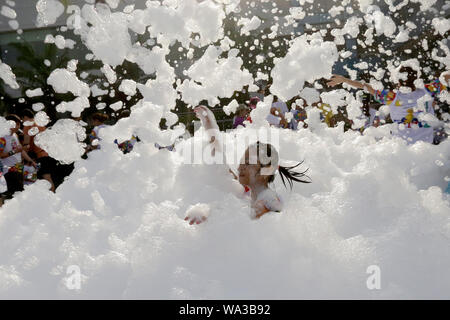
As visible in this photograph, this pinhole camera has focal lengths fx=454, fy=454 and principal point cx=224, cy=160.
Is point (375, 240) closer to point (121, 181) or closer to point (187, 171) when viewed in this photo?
point (187, 171)

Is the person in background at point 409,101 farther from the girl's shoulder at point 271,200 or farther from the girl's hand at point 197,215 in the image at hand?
the girl's hand at point 197,215

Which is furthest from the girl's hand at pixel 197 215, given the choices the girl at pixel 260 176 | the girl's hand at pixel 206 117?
the girl's hand at pixel 206 117

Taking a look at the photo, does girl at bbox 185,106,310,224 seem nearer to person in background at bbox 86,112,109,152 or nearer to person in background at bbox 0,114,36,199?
person in background at bbox 86,112,109,152

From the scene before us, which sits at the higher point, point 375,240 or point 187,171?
point 187,171

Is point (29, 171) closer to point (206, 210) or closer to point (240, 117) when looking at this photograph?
point (240, 117)

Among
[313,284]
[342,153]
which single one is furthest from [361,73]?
[313,284]

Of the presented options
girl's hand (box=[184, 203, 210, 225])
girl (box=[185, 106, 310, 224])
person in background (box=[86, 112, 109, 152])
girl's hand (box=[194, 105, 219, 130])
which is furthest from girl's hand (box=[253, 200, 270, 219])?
person in background (box=[86, 112, 109, 152])

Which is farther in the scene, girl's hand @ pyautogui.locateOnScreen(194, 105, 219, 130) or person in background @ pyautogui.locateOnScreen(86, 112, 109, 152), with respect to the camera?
person in background @ pyautogui.locateOnScreen(86, 112, 109, 152)

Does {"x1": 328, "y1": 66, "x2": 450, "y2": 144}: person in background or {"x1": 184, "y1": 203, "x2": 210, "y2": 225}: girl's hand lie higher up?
{"x1": 328, "y1": 66, "x2": 450, "y2": 144}: person in background

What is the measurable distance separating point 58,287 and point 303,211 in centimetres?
162

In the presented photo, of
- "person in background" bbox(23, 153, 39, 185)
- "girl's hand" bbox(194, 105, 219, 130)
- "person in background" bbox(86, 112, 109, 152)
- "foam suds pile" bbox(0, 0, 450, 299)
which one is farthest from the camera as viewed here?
"person in background" bbox(86, 112, 109, 152)

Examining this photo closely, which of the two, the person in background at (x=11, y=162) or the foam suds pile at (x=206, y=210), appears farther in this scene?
the person in background at (x=11, y=162)

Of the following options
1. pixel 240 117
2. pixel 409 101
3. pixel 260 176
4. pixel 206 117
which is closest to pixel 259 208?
pixel 260 176
